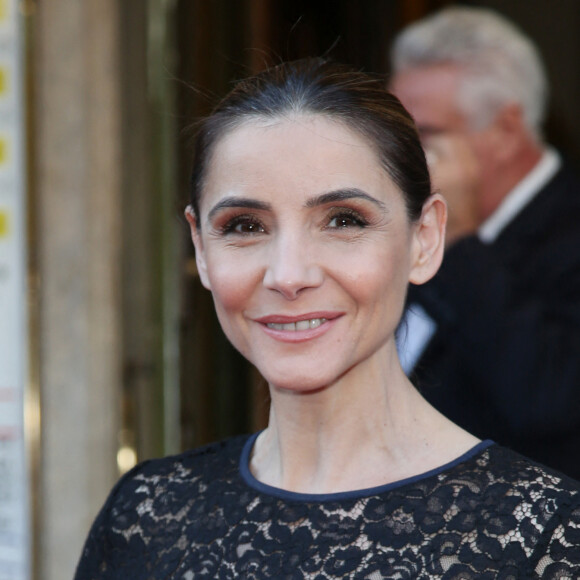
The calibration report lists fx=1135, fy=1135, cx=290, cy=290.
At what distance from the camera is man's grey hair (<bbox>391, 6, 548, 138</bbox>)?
10.7 ft

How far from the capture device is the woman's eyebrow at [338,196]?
183 cm

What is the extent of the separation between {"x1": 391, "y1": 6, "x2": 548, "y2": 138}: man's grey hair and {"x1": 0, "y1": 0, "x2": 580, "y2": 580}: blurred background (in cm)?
43

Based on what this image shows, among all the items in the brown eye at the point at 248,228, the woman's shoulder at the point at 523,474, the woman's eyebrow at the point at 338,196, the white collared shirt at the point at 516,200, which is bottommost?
the woman's shoulder at the point at 523,474

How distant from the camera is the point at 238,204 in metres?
1.89

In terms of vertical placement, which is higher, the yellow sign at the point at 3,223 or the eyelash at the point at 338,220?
the eyelash at the point at 338,220

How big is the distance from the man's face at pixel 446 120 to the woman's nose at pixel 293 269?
55.3 inches

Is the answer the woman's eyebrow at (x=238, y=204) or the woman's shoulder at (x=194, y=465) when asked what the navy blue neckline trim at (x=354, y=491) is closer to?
the woman's shoulder at (x=194, y=465)

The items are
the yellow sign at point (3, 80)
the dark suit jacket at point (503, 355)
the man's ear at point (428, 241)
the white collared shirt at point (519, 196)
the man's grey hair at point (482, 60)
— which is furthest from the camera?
the yellow sign at point (3, 80)

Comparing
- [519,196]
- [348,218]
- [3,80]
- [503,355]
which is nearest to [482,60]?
[519,196]

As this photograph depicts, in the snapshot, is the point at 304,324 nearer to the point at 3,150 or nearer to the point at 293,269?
the point at 293,269

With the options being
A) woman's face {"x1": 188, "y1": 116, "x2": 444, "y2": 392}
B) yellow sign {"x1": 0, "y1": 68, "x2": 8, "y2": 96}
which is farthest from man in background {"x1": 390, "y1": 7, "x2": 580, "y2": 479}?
yellow sign {"x1": 0, "y1": 68, "x2": 8, "y2": 96}

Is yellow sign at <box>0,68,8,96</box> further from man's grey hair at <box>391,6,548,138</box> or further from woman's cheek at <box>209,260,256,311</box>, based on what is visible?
woman's cheek at <box>209,260,256,311</box>

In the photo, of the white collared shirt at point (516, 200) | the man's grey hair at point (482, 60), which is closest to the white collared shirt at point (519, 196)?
the white collared shirt at point (516, 200)

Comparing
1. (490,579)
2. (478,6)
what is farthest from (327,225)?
(478,6)
